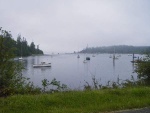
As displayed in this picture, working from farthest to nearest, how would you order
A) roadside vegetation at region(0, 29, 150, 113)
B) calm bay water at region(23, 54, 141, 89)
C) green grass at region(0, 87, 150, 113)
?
1. calm bay water at region(23, 54, 141, 89)
2. roadside vegetation at region(0, 29, 150, 113)
3. green grass at region(0, 87, 150, 113)

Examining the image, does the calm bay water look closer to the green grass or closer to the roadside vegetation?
the roadside vegetation

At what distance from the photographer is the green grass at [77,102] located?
20.0ft

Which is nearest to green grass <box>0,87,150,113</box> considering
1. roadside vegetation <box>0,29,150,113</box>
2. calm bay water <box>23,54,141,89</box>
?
roadside vegetation <box>0,29,150,113</box>

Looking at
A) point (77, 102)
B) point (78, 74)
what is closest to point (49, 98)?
point (77, 102)

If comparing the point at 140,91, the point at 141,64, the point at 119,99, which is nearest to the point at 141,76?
the point at 141,64

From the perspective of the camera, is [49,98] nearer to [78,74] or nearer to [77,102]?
[77,102]

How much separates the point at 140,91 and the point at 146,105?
4.72ft

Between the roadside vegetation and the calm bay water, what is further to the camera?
Result: the calm bay water

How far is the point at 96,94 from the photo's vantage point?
24.6 ft

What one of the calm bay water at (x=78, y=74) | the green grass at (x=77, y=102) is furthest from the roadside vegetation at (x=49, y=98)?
the calm bay water at (x=78, y=74)

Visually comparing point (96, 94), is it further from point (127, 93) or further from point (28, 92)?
point (28, 92)

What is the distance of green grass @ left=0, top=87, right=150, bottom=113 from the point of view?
6.08 metres

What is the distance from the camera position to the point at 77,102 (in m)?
6.81

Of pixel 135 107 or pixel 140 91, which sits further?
pixel 140 91
